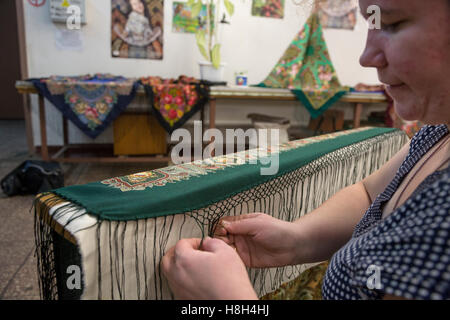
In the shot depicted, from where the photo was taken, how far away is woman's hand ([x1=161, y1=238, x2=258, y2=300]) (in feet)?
1.36

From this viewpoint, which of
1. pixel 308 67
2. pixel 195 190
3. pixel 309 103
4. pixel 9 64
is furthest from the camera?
pixel 9 64

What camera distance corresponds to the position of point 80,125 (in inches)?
105

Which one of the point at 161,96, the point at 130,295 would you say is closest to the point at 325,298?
the point at 130,295

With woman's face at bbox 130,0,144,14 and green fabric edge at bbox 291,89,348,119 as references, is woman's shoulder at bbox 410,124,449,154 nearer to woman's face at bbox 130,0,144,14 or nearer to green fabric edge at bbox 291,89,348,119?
green fabric edge at bbox 291,89,348,119

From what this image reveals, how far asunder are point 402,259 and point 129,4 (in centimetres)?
351

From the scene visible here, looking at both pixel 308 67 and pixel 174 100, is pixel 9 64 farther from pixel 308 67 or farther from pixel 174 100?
pixel 308 67

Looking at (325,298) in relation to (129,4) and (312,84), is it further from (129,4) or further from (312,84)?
(129,4)

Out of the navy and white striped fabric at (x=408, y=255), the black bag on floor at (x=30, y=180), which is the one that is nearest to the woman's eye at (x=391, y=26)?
the navy and white striped fabric at (x=408, y=255)

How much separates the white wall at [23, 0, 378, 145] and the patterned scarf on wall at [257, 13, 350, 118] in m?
0.29

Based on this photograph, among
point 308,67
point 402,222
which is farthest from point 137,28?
point 402,222

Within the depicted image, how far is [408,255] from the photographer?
1.17 feet

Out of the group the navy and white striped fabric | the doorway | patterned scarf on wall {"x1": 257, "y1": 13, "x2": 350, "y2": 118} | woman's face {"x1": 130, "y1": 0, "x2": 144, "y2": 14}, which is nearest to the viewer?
the navy and white striped fabric

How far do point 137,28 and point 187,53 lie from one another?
1.77 ft

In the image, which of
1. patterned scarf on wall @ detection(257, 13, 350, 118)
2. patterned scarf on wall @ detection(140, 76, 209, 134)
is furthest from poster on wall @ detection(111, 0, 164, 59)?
patterned scarf on wall @ detection(257, 13, 350, 118)
